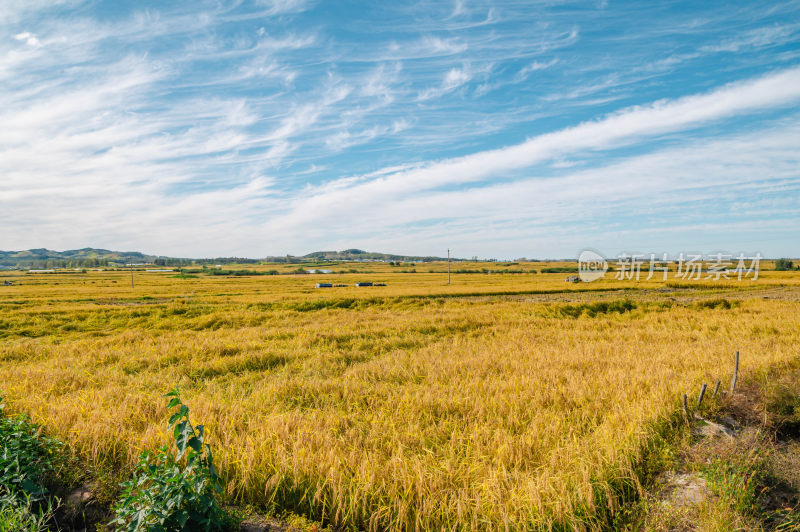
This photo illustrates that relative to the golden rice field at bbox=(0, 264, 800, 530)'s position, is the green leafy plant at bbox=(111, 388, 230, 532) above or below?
above

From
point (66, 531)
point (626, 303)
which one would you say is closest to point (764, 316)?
point (626, 303)

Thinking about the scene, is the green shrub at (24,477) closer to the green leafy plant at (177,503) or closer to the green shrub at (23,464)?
the green shrub at (23,464)

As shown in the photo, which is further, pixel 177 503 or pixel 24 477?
pixel 24 477

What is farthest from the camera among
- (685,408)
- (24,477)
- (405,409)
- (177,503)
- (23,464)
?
(405,409)

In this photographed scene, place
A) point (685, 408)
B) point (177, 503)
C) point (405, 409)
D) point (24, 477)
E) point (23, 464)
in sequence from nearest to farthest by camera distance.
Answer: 1. point (177, 503)
2. point (24, 477)
3. point (23, 464)
4. point (685, 408)
5. point (405, 409)

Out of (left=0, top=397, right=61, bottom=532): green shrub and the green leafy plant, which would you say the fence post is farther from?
(left=0, top=397, right=61, bottom=532): green shrub

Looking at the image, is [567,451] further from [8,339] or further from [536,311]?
[8,339]

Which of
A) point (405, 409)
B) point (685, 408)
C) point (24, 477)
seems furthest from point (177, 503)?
point (685, 408)

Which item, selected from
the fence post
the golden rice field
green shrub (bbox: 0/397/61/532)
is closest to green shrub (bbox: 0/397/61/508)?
green shrub (bbox: 0/397/61/532)

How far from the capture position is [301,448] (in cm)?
503

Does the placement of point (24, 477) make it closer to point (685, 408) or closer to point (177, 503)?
point (177, 503)

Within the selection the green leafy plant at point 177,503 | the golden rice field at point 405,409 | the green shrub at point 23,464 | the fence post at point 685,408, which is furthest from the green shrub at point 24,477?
the fence post at point 685,408

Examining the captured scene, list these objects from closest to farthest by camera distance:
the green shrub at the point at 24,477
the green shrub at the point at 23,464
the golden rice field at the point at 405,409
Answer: the green shrub at the point at 24,477, the green shrub at the point at 23,464, the golden rice field at the point at 405,409

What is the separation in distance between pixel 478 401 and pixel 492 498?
3.30 m
